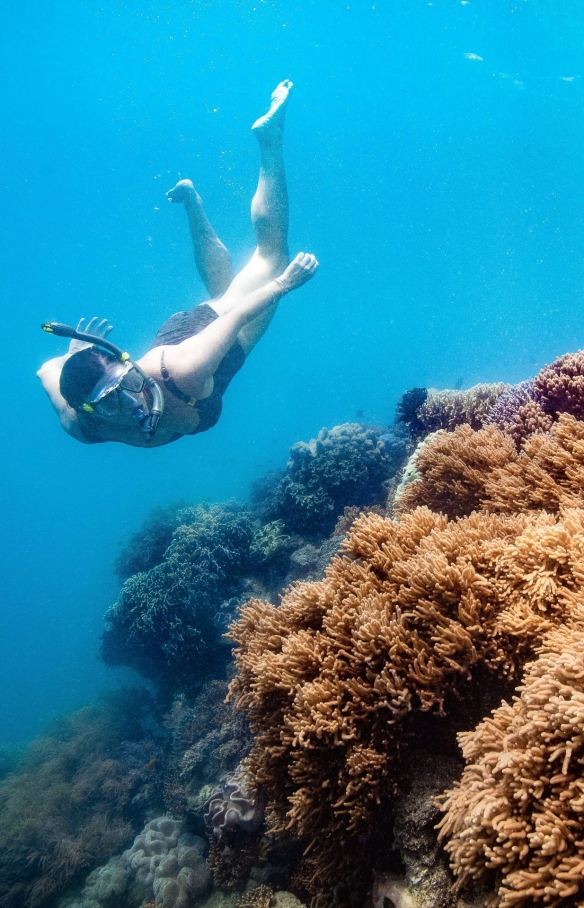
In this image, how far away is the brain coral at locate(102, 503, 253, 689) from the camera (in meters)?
9.55

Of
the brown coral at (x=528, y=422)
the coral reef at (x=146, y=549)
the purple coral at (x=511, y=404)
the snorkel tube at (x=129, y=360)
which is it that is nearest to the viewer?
the brown coral at (x=528, y=422)

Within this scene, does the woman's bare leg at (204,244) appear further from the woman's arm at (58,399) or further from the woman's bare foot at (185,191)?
the woman's arm at (58,399)

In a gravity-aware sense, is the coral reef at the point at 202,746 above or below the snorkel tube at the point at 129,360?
below

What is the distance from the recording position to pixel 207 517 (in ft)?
39.5

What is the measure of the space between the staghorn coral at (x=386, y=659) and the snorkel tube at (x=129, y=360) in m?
4.42

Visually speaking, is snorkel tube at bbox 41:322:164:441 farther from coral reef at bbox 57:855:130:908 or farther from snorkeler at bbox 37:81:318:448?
coral reef at bbox 57:855:130:908

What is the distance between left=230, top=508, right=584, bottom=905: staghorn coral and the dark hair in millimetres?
4888

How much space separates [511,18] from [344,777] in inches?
1943

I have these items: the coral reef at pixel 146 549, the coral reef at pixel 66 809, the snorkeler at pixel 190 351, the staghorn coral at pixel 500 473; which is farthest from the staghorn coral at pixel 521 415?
the coral reef at pixel 66 809

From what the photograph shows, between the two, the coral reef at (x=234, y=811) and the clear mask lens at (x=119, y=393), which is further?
the clear mask lens at (x=119, y=393)

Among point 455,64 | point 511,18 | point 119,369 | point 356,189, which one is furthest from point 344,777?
point 356,189

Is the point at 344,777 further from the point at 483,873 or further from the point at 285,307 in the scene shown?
the point at 285,307

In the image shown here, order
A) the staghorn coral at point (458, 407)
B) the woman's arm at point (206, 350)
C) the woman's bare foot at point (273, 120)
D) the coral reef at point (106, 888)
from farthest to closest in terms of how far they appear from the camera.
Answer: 1. the woman's bare foot at point (273, 120)
2. the coral reef at point (106, 888)
3. the woman's arm at point (206, 350)
4. the staghorn coral at point (458, 407)

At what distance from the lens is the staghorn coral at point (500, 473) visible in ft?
11.0
